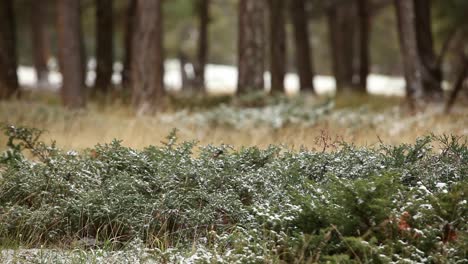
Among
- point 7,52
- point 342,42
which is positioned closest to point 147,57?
point 7,52

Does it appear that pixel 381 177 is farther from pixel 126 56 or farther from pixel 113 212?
pixel 126 56

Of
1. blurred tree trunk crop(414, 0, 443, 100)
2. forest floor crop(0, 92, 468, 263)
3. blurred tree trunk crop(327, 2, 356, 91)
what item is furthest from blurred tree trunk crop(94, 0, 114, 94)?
forest floor crop(0, 92, 468, 263)

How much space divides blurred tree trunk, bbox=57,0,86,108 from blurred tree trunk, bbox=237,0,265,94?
3.43m

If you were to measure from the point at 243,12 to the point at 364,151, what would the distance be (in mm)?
8972

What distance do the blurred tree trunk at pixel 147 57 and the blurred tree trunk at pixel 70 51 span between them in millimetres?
1190

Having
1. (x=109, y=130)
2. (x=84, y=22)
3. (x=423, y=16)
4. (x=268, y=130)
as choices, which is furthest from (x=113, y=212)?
(x=84, y=22)

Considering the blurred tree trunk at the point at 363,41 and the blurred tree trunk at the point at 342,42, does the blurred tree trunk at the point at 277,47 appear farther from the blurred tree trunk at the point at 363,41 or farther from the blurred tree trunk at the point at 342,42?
the blurred tree trunk at the point at 342,42

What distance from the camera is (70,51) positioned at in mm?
14711

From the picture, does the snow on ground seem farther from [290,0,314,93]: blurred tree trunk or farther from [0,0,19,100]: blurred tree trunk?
[0,0,19,100]: blurred tree trunk

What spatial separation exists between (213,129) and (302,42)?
11294 millimetres

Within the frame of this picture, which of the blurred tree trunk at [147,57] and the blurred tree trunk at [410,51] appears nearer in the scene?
the blurred tree trunk at [410,51]

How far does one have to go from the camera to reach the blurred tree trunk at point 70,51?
1441 centimetres

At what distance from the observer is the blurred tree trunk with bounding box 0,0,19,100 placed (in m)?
16.1

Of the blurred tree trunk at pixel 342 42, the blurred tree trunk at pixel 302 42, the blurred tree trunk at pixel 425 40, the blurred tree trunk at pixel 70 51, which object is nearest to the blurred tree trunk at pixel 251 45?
the blurred tree trunk at pixel 70 51
